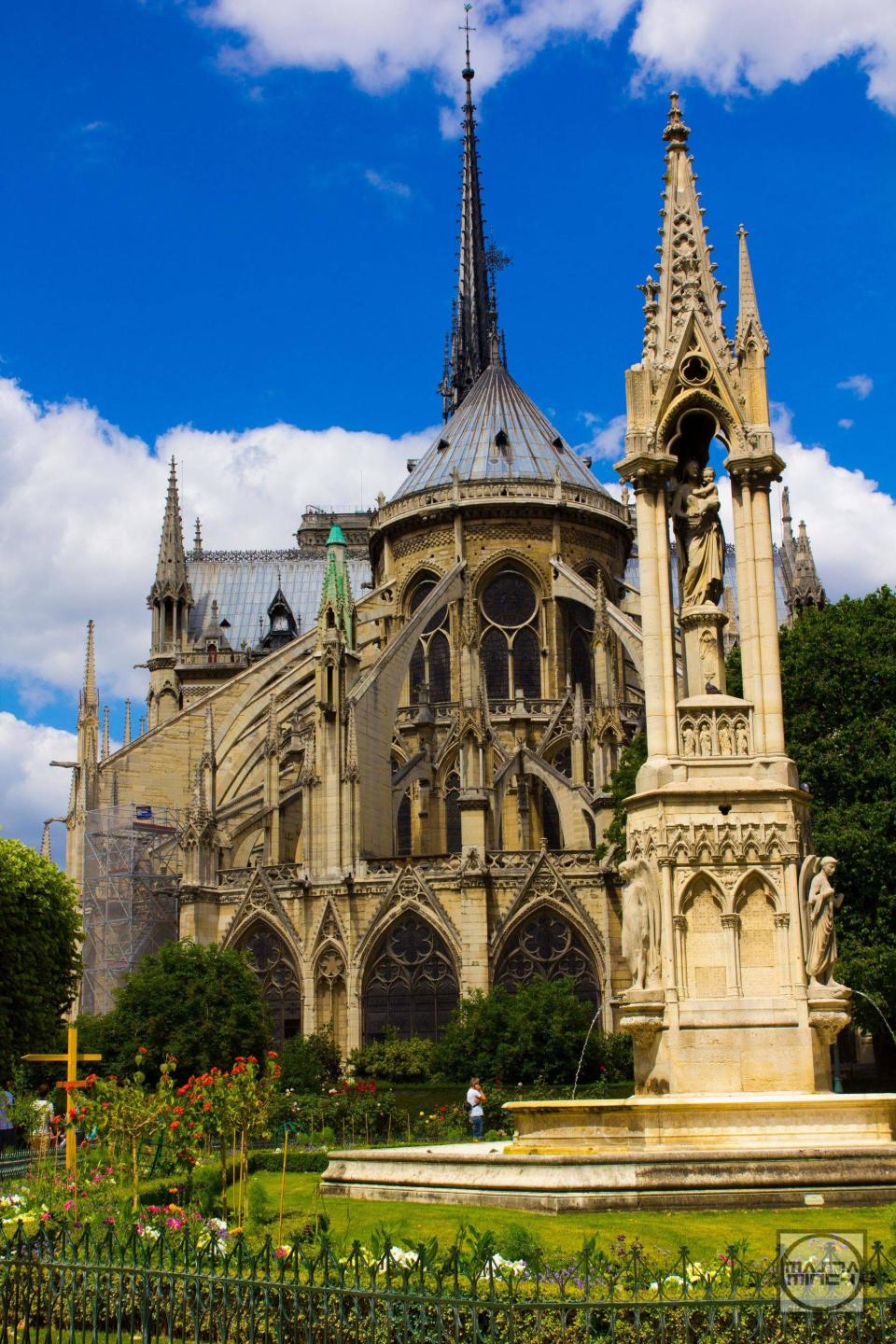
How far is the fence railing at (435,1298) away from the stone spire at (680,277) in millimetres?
9112

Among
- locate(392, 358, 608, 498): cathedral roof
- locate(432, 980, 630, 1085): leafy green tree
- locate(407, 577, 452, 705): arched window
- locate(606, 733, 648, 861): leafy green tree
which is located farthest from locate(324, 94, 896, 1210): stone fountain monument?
locate(392, 358, 608, 498): cathedral roof

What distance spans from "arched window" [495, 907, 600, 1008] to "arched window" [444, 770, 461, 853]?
28.6 feet

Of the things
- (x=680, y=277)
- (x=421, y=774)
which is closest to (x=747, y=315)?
(x=680, y=277)

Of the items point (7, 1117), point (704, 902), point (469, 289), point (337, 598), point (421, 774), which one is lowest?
point (7, 1117)

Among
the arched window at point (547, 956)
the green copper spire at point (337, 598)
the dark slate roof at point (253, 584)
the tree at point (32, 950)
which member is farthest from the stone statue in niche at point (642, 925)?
the dark slate roof at point (253, 584)

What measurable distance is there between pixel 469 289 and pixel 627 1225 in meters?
88.1

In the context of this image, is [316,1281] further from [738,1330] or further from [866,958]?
[866,958]

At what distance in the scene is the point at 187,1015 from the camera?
39312 millimetres

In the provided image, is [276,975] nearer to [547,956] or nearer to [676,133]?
[547,956]

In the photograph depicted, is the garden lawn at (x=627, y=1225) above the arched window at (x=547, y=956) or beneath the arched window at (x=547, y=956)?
beneath

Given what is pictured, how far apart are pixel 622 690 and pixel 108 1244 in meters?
44.2

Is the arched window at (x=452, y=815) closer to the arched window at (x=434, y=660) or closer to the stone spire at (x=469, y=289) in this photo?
the arched window at (x=434, y=660)

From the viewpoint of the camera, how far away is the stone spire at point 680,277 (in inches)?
599

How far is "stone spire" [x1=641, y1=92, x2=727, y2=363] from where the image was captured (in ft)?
50.0
